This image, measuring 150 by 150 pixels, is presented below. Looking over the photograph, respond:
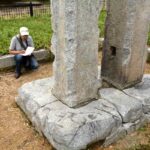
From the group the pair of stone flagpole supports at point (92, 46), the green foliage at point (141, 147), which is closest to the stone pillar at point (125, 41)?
the pair of stone flagpole supports at point (92, 46)

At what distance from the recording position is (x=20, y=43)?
678 cm

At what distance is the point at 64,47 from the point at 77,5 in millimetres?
640

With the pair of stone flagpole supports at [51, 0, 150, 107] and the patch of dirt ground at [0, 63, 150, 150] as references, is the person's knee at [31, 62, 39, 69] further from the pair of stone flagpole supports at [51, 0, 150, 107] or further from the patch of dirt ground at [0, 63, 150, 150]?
the pair of stone flagpole supports at [51, 0, 150, 107]

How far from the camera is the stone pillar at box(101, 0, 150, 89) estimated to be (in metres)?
4.87

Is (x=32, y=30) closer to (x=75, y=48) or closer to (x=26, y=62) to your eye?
(x=26, y=62)

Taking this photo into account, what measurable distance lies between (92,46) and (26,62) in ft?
9.53

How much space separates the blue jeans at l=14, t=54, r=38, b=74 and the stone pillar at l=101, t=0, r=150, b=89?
2171mm

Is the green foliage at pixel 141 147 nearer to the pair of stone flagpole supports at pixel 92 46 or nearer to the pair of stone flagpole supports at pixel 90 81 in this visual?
the pair of stone flagpole supports at pixel 90 81

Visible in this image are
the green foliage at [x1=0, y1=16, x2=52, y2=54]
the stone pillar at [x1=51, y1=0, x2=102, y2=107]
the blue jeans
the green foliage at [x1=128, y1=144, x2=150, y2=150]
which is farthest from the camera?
the green foliage at [x1=0, y1=16, x2=52, y2=54]

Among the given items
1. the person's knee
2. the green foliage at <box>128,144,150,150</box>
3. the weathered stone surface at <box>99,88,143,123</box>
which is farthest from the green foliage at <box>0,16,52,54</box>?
the green foliage at <box>128,144,150,150</box>

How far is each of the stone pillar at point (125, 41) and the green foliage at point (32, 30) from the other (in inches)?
109

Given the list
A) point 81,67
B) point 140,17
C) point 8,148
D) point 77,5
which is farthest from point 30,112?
point 140,17

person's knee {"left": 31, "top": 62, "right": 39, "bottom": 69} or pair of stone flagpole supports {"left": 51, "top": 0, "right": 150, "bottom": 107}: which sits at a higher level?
pair of stone flagpole supports {"left": 51, "top": 0, "right": 150, "bottom": 107}

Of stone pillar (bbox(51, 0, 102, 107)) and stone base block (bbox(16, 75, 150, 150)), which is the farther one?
stone base block (bbox(16, 75, 150, 150))
